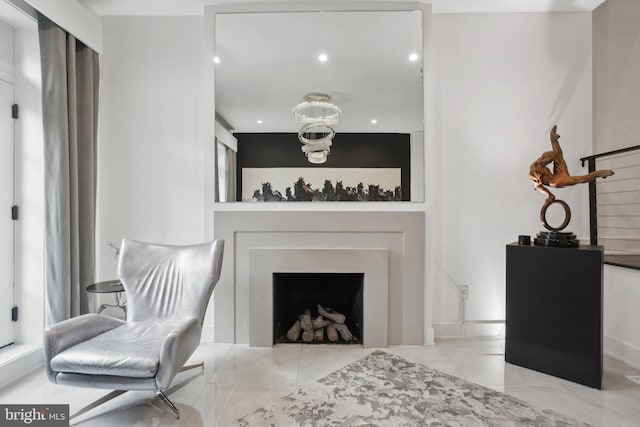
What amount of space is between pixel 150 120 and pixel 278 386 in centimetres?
246

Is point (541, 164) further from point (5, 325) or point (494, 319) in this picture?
point (5, 325)

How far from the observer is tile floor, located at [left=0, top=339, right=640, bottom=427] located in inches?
77.1

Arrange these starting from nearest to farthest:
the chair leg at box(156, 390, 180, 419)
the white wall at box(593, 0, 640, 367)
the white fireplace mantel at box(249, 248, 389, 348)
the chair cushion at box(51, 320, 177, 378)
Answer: the chair cushion at box(51, 320, 177, 378), the chair leg at box(156, 390, 180, 419), the white wall at box(593, 0, 640, 367), the white fireplace mantel at box(249, 248, 389, 348)

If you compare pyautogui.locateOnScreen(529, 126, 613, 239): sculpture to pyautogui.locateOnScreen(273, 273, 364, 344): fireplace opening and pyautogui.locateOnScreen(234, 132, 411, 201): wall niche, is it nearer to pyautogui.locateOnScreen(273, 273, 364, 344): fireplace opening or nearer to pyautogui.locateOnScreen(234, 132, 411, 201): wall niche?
pyautogui.locateOnScreen(234, 132, 411, 201): wall niche

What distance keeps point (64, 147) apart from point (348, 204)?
2213 millimetres

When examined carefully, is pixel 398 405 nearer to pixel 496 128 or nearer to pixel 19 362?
pixel 496 128

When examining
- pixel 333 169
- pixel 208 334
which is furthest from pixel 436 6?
pixel 208 334

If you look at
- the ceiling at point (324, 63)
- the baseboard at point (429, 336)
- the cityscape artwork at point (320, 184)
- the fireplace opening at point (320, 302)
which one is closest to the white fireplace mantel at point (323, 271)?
the fireplace opening at point (320, 302)

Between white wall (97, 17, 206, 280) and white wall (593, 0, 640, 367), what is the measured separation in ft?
11.2

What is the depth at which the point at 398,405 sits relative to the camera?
2051 mm

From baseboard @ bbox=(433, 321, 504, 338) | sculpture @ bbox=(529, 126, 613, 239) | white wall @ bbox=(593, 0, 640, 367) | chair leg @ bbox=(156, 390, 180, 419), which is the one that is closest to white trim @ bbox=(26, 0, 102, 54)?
chair leg @ bbox=(156, 390, 180, 419)

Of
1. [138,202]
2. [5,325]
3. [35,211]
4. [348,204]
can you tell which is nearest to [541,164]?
[348,204]

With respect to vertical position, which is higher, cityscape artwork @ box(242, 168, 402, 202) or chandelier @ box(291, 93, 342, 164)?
chandelier @ box(291, 93, 342, 164)

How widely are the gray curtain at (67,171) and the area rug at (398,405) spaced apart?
1765 mm
